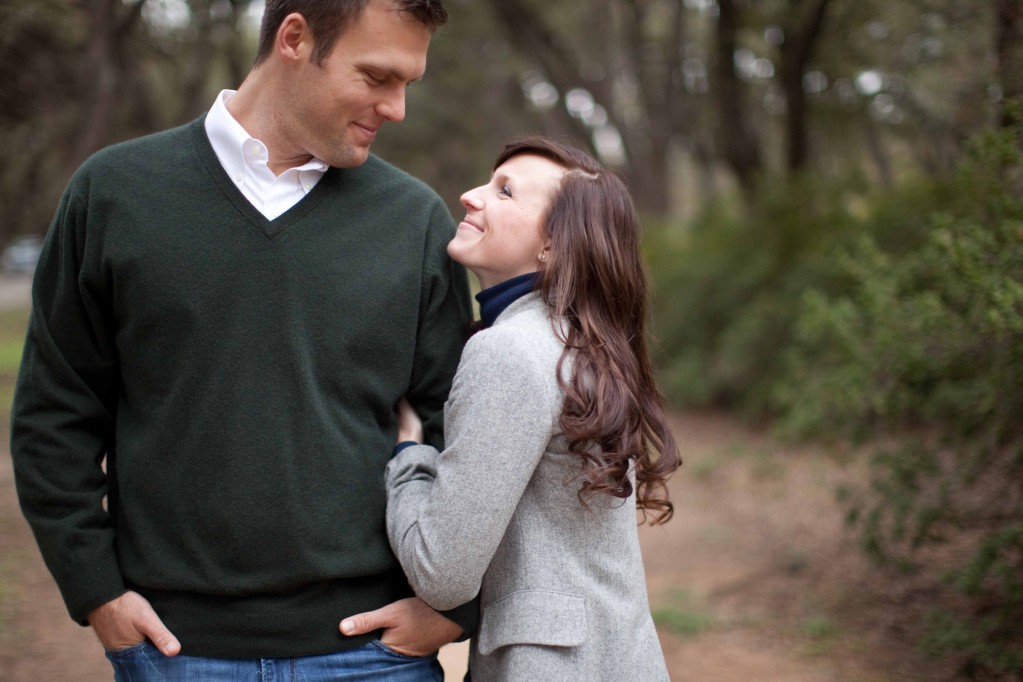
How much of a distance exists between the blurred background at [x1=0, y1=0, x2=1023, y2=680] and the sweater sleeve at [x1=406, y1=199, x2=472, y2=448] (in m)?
0.53

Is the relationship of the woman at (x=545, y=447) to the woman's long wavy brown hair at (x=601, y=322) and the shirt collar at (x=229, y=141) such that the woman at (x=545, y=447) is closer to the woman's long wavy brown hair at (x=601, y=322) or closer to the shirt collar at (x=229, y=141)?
the woman's long wavy brown hair at (x=601, y=322)

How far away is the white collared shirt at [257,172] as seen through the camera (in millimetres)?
2104

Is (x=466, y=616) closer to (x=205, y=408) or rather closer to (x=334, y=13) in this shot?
(x=205, y=408)

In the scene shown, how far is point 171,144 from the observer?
7.04 feet

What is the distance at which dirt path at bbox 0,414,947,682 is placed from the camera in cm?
465

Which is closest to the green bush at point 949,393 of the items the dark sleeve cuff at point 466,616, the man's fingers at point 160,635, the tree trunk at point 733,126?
the dark sleeve cuff at point 466,616

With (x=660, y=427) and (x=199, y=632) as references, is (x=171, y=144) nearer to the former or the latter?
(x=199, y=632)

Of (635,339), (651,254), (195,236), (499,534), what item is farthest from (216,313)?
(651,254)

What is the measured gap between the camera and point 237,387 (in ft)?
6.51

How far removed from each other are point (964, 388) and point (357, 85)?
378 centimetres

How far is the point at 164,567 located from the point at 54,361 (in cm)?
47

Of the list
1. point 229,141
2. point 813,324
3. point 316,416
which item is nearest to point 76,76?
point 813,324

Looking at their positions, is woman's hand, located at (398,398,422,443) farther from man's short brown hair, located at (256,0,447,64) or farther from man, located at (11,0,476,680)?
man's short brown hair, located at (256,0,447,64)

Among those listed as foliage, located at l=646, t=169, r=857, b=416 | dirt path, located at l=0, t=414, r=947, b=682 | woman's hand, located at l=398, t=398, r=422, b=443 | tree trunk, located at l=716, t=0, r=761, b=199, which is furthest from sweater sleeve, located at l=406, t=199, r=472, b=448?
tree trunk, located at l=716, t=0, r=761, b=199
